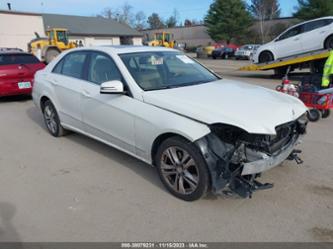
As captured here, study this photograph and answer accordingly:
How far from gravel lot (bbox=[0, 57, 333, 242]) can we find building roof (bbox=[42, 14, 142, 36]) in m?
44.9

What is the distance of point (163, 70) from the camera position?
4.33 metres

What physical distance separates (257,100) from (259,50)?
39.0 ft

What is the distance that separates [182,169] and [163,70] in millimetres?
1590

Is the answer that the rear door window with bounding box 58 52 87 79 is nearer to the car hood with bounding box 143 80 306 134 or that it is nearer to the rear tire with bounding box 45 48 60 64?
the car hood with bounding box 143 80 306 134

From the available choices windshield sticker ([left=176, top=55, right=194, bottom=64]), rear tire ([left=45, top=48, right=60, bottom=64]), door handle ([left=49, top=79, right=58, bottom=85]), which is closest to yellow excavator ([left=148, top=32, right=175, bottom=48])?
rear tire ([left=45, top=48, right=60, bottom=64])

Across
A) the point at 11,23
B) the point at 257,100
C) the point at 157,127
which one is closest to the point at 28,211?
the point at 157,127

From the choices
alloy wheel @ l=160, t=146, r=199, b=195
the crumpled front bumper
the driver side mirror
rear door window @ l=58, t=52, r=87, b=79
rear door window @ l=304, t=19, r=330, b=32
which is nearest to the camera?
the crumpled front bumper

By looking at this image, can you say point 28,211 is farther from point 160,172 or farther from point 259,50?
point 259,50

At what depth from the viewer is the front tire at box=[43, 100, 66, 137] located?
5.55 metres

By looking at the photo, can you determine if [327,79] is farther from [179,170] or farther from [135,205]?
[135,205]

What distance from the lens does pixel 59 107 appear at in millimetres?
5281

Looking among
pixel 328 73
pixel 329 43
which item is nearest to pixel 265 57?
pixel 329 43

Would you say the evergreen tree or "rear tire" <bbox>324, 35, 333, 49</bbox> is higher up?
the evergreen tree

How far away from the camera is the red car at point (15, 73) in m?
8.66
